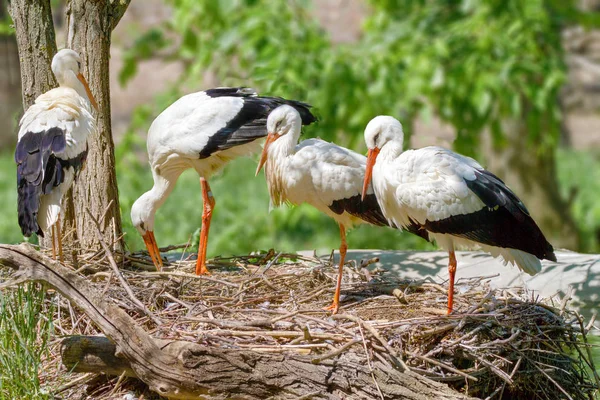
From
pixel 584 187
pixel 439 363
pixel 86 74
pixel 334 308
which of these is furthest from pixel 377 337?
pixel 584 187

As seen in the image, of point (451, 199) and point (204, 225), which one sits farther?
point (204, 225)

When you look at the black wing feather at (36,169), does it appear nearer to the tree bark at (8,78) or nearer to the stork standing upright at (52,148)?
the stork standing upright at (52,148)

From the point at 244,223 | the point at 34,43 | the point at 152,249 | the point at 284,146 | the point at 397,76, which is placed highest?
the point at 34,43

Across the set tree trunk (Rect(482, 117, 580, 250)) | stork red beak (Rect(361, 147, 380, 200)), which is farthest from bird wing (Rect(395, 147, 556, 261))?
tree trunk (Rect(482, 117, 580, 250))

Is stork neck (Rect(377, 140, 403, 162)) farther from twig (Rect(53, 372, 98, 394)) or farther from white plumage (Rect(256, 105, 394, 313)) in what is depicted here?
twig (Rect(53, 372, 98, 394))

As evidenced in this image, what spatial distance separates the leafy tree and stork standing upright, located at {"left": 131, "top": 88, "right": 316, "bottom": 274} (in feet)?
6.95

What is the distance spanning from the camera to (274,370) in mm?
4184

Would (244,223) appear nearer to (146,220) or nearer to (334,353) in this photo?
(146,220)

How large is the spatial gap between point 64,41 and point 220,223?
6.68 meters

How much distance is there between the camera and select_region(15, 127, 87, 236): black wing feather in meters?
5.40

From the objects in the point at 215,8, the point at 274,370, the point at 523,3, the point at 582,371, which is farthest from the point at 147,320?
the point at 523,3

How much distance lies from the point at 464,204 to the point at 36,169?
2724 millimetres

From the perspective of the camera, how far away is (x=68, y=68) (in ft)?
18.6

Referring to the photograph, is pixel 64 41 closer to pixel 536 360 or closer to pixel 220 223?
pixel 536 360
